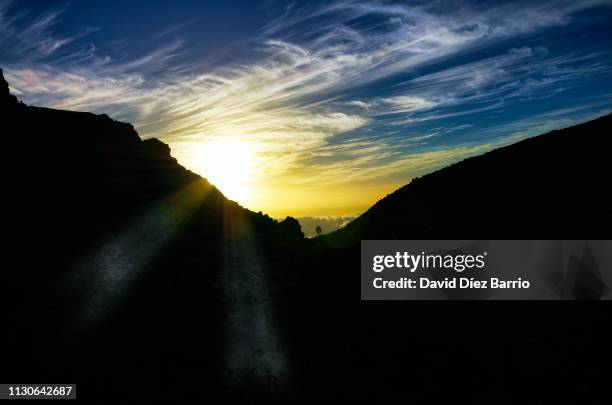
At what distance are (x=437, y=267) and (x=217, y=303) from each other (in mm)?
21665

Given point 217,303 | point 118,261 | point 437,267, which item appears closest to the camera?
point 118,261

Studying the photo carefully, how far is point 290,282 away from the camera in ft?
103

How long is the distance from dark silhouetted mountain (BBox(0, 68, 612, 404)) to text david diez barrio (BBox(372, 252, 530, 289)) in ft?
8.28

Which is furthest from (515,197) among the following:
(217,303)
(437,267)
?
(217,303)

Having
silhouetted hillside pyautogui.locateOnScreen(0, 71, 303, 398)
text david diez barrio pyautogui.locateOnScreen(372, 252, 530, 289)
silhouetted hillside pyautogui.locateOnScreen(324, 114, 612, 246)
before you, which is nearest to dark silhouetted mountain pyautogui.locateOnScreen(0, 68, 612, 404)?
silhouetted hillside pyautogui.locateOnScreen(0, 71, 303, 398)

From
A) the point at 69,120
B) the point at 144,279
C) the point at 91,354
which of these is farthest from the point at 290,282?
the point at 69,120

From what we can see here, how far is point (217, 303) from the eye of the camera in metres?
26.1

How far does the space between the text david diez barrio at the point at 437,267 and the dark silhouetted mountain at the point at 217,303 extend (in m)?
2.52

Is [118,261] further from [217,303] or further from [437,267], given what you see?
[437,267]

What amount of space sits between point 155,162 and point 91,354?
23027 millimetres

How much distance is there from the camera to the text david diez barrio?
3080 cm

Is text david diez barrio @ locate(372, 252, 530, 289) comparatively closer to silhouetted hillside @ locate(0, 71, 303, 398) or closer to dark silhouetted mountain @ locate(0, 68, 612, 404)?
dark silhouetted mountain @ locate(0, 68, 612, 404)

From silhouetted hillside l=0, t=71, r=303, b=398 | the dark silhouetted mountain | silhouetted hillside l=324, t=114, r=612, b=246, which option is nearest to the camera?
silhouetted hillside l=0, t=71, r=303, b=398

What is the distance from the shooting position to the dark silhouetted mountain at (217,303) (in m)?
19.9
